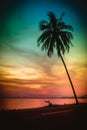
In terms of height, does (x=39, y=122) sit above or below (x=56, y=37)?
below

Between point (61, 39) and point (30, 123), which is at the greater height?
point (61, 39)

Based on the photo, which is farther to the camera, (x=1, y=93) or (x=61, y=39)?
(x=61, y=39)

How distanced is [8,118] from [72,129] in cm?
75

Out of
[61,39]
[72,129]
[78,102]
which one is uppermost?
[61,39]

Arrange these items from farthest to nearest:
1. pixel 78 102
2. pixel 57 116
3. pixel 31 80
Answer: pixel 78 102
pixel 31 80
pixel 57 116

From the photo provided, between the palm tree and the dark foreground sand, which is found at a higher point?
the palm tree

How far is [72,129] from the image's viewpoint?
303cm

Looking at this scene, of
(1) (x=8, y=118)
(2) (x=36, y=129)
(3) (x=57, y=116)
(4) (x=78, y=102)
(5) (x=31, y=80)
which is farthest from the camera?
(4) (x=78, y=102)

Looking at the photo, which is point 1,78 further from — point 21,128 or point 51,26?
point 51,26

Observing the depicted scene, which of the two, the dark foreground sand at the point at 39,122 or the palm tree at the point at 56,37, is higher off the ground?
the palm tree at the point at 56,37

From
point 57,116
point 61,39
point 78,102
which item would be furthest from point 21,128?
point 61,39

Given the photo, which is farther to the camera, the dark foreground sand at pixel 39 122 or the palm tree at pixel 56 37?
the palm tree at pixel 56 37

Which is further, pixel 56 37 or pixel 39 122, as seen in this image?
pixel 56 37

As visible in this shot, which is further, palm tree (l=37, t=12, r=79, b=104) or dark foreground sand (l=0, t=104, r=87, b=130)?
palm tree (l=37, t=12, r=79, b=104)
